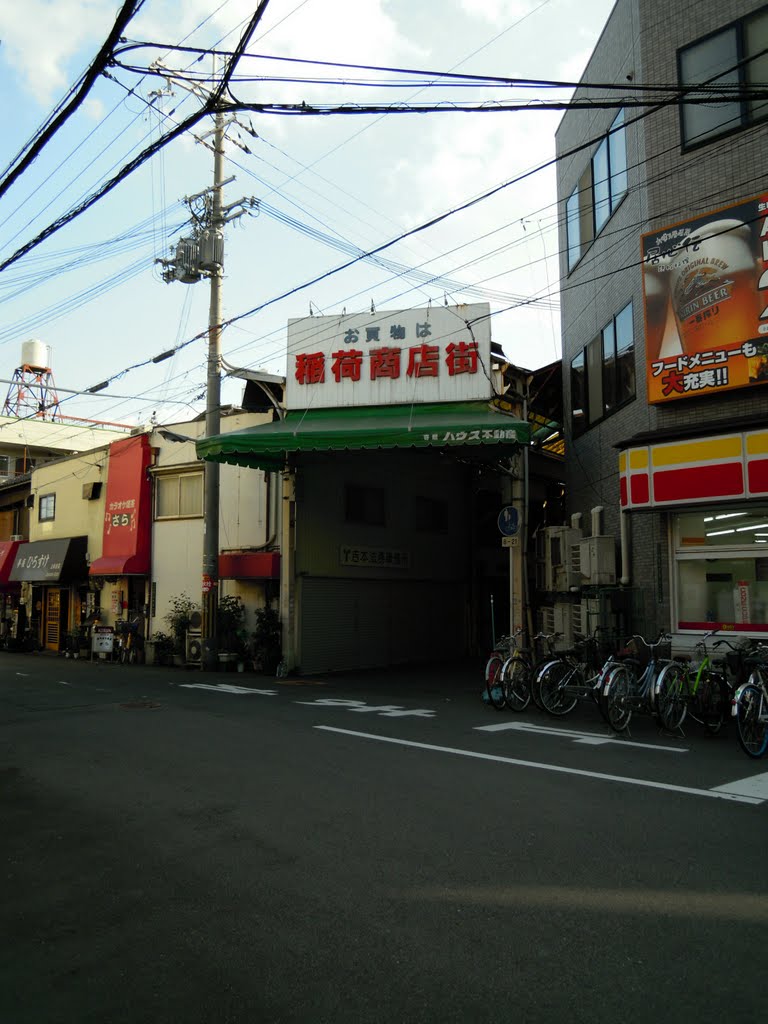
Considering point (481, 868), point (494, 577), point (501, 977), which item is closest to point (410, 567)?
point (494, 577)

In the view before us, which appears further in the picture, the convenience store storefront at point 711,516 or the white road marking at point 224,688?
the white road marking at point 224,688

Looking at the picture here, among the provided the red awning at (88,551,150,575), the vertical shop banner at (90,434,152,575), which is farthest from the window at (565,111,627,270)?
the red awning at (88,551,150,575)

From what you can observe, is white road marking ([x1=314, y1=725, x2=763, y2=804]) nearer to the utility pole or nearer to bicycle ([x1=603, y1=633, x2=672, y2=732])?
bicycle ([x1=603, y1=633, x2=672, y2=732])

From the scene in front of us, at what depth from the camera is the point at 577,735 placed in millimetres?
10305

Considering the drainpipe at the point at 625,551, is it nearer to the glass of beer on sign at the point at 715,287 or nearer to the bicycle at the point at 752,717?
the glass of beer on sign at the point at 715,287

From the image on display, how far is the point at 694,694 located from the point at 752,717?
4.83ft

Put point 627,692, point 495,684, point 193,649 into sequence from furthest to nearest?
1. point 193,649
2. point 495,684
3. point 627,692

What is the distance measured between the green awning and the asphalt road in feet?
23.1

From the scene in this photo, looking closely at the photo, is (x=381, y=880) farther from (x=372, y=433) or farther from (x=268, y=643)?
(x=268, y=643)

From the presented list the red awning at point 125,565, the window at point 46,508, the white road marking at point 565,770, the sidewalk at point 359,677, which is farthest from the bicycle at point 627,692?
the window at point 46,508

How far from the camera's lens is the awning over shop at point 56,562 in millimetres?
27938

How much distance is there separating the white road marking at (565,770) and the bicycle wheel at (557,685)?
2.75 m

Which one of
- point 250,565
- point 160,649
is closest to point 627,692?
point 250,565

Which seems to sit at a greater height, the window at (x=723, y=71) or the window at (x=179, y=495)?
the window at (x=723, y=71)
